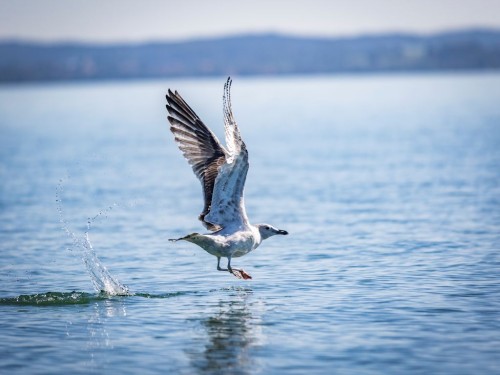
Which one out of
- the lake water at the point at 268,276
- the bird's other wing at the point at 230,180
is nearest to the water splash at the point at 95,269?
the lake water at the point at 268,276

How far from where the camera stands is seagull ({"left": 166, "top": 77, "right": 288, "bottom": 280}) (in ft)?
49.2

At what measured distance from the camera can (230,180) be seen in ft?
→ 49.9

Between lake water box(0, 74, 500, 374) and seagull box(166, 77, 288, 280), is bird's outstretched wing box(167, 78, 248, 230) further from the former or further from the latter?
lake water box(0, 74, 500, 374)

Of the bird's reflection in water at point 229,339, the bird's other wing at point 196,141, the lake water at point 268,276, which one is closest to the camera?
the bird's reflection in water at point 229,339

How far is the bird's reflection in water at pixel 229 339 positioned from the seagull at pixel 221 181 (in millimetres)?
689

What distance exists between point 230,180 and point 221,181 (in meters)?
0.17

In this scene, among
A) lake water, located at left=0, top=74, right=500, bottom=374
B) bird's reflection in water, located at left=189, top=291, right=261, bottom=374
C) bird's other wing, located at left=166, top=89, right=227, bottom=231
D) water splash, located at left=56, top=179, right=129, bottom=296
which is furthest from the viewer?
water splash, located at left=56, top=179, right=129, bottom=296

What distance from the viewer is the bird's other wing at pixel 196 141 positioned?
53.4 feet

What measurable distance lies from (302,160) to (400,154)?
4.76 meters

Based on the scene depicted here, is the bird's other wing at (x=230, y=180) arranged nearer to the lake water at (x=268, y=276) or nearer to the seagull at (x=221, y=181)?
the seagull at (x=221, y=181)

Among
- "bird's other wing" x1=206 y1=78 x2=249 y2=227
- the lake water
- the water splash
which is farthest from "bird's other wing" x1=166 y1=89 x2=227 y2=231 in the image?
the water splash

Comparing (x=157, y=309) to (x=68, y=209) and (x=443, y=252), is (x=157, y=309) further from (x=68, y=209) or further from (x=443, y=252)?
(x=68, y=209)

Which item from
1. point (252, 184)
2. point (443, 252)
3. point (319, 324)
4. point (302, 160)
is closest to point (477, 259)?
point (443, 252)

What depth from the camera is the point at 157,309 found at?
1525 centimetres
